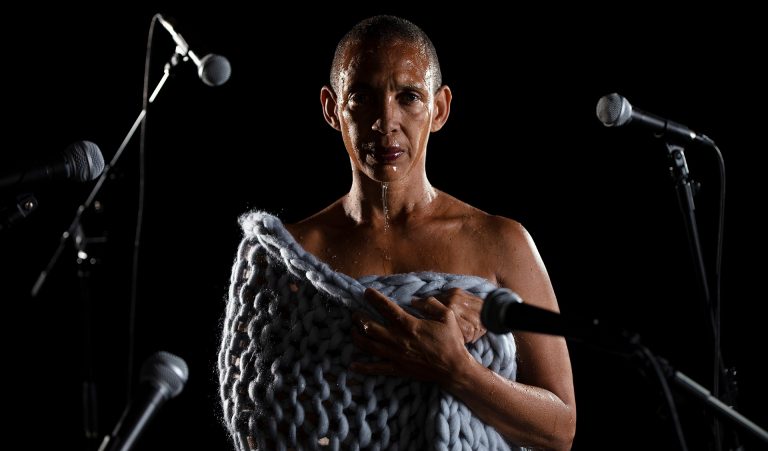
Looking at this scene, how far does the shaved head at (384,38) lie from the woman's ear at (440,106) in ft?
0.06

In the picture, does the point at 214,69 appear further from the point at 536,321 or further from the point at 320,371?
the point at 536,321

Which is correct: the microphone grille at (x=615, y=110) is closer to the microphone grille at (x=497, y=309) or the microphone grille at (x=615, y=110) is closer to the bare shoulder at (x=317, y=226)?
the bare shoulder at (x=317, y=226)

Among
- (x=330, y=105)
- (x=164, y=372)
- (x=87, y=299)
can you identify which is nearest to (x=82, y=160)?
(x=164, y=372)

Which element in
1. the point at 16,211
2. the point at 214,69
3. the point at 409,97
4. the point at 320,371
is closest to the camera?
the point at 16,211

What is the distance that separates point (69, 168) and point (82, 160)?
2 cm

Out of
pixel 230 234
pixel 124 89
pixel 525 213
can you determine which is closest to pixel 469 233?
pixel 525 213

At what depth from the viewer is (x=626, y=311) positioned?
2.24 m

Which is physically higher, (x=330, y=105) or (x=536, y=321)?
(x=330, y=105)

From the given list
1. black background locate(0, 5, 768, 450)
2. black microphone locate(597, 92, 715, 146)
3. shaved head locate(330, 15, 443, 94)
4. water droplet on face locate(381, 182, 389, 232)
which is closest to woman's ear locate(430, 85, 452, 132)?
shaved head locate(330, 15, 443, 94)

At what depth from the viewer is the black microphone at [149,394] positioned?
1083 mm

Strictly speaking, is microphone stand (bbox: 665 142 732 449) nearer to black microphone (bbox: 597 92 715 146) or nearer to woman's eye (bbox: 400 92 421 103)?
black microphone (bbox: 597 92 715 146)

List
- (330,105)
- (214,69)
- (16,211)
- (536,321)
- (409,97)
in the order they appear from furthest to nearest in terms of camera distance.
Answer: (214,69) < (330,105) < (409,97) < (16,211) < (536,321)

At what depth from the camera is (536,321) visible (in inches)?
40.9

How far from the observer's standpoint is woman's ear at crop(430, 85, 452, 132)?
1.66 metres
